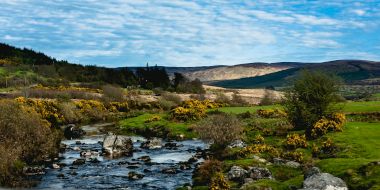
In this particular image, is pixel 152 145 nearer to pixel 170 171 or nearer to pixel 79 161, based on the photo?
pixel 79 161

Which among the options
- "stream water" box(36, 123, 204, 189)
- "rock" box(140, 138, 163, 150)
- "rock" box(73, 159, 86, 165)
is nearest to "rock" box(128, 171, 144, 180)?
"stream water" box(36, 123, 204, 189)

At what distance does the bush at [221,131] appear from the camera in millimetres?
25188

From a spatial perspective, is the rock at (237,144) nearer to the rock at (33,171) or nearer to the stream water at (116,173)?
the stream water at (116,173)

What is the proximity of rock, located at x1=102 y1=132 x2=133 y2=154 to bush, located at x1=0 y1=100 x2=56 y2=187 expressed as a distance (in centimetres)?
483

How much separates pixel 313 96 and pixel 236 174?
1346 centimetres

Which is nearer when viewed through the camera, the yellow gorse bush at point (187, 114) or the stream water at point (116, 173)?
the stream water at point (116, 173)

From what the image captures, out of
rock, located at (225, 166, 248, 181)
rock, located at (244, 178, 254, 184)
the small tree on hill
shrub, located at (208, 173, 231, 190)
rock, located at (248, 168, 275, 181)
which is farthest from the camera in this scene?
the small tree on hill

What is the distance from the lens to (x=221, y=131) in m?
25.2

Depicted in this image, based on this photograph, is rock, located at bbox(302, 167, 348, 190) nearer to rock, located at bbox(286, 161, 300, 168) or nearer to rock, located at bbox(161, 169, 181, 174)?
rock, located at bbox(286, 161, 300, 168)

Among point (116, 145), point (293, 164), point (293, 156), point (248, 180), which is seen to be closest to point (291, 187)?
point (248, 180)

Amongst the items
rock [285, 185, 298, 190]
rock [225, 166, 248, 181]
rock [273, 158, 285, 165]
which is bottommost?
rock [225, 166, 248, 181]

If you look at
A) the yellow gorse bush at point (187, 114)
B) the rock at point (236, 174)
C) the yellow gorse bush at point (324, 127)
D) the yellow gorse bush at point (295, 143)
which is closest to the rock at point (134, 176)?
the rock at point (236, 174)

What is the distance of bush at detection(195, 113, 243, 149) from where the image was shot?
2519cm

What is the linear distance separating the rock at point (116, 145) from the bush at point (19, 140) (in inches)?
190
